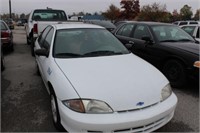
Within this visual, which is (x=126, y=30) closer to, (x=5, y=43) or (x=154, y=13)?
(x=5, y=43)

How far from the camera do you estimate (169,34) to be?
5.97 m

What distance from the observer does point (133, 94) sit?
2836 millimetres

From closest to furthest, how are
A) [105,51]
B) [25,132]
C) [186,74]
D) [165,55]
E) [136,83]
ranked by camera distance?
1. [136,83]
2. [25,132]
3. [105,51]
4. [186,74]
5. [165,55]

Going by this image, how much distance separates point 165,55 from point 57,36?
8.34ft

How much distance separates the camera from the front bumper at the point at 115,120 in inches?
103

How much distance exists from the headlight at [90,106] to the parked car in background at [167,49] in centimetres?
238

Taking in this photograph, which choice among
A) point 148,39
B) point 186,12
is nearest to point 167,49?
point 148,39

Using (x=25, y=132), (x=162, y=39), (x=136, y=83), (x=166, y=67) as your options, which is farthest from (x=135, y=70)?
(x=162, y=39)

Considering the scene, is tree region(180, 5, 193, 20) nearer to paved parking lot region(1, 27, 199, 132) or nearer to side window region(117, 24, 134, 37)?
side window region(117, 24, 134, 37)

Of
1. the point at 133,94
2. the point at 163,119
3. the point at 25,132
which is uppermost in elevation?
the point at 133,94

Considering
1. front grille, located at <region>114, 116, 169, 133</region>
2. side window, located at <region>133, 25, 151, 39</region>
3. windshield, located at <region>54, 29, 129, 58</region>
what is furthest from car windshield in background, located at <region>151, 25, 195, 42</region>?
front grille, located at <region>114, 116, 169, 133</region>

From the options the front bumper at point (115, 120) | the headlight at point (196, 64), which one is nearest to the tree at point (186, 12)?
the headlight at point (196, 64)

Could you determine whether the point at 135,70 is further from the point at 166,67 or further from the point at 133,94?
the point at 166,67

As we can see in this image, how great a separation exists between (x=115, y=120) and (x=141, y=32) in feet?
13.6
